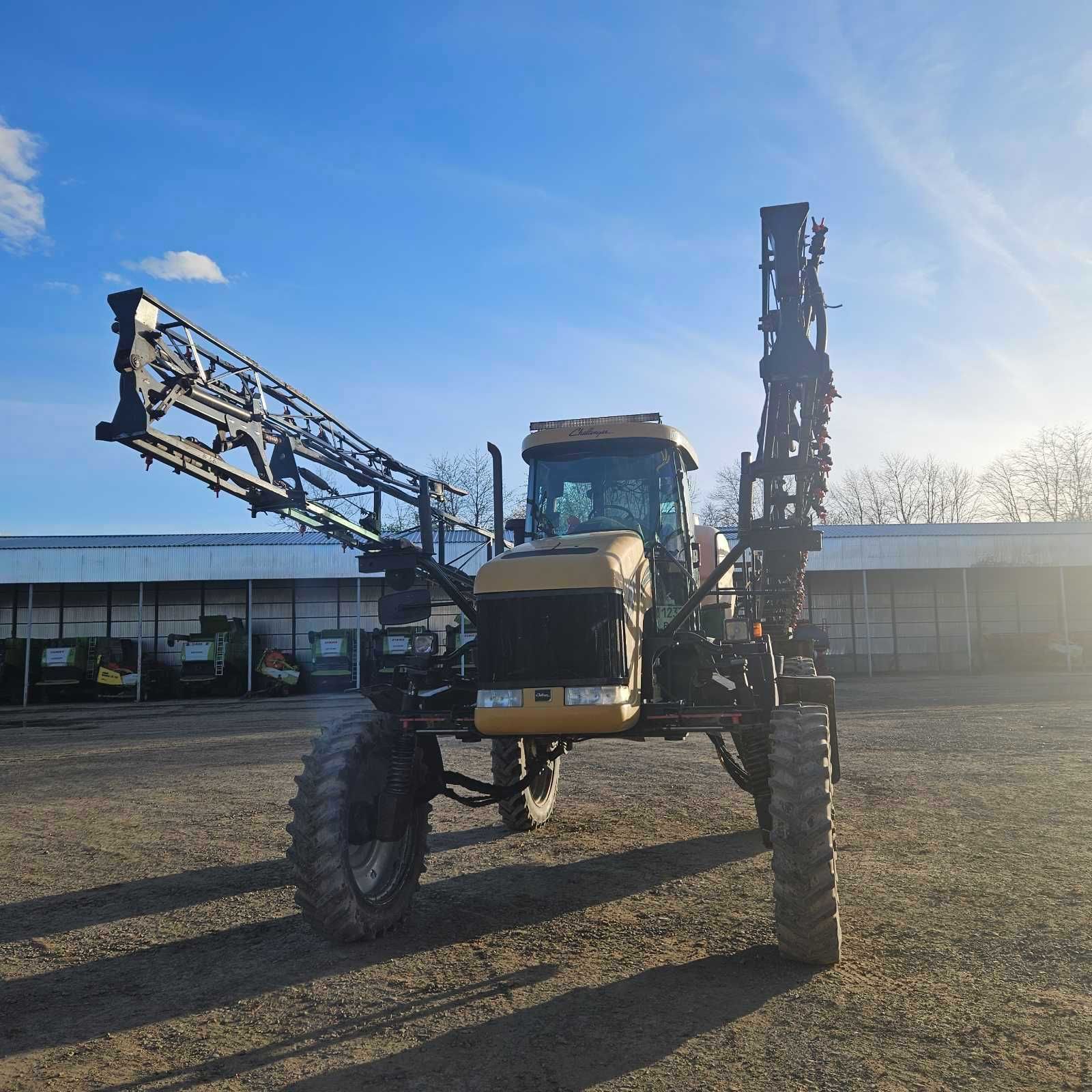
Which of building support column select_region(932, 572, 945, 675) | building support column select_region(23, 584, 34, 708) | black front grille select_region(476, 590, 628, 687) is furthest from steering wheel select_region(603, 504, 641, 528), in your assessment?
building support column select_region(932, 572, 945, 675)

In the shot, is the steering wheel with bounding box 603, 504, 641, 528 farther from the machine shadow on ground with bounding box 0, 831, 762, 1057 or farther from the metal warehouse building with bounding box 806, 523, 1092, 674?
the metal warehouse building with bounding box 806, 523, 1092, 674

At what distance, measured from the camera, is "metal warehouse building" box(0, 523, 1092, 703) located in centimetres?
2755

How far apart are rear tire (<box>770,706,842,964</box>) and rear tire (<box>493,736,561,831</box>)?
312 cm

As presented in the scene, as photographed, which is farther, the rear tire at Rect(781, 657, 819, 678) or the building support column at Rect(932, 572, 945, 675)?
the building support column at Rect(932, 572, 945, 675)

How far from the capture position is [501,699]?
203 inches

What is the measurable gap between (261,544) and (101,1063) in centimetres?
2525

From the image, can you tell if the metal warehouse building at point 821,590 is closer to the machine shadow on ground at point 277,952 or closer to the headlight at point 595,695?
the machine shadow on ground at point 277,952

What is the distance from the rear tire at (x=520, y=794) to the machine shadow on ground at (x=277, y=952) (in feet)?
3.02

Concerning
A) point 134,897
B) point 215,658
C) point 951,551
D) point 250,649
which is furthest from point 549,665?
point 951,551

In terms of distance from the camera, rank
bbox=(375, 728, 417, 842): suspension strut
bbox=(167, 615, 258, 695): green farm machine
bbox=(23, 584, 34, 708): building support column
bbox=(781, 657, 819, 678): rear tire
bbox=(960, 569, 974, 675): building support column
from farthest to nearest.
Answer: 1. bbox=(960, 569, 974, 675): building support column
2. bbox=(167, 615, 258, 695): green farm machine
3. bbox=(23, 584, 34, 708): building support column
4. bbox=(781, 657, 819, 678): rear tire
5. bbox=(375, 728, 417, 842): suspension strut

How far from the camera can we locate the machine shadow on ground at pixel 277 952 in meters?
4.17

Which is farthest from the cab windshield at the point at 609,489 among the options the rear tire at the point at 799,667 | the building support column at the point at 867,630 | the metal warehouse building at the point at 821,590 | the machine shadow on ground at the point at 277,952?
the building support column at the point at 867,630

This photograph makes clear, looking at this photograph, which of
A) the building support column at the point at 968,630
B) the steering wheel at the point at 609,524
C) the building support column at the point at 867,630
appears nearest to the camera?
the steering wheel at the point at 609,524

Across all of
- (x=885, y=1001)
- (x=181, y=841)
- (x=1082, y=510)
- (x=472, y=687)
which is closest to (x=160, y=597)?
(x=181, y=841)
